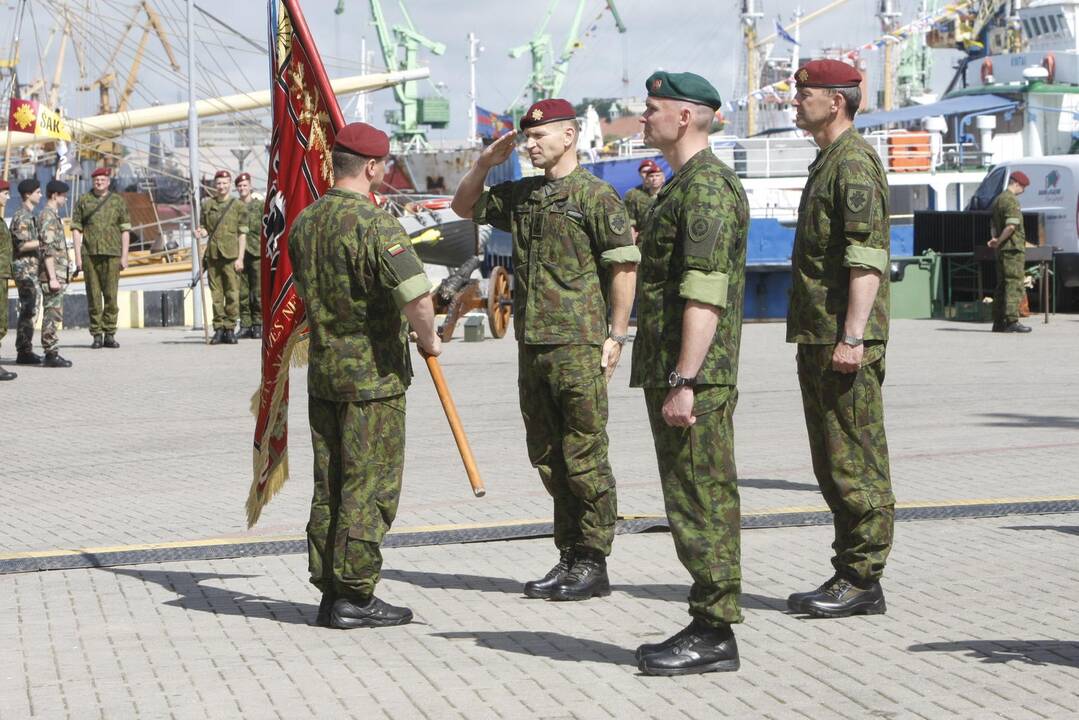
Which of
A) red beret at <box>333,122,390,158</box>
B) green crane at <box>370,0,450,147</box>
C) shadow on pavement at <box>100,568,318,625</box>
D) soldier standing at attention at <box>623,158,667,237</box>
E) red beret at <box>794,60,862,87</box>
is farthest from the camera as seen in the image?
green crane at <box>370,0,450,147</box>

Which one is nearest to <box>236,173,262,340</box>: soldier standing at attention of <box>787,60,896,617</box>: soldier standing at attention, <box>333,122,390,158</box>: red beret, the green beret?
<box>333,122,390,158</box>: red beret

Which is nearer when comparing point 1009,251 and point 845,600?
point 845,600

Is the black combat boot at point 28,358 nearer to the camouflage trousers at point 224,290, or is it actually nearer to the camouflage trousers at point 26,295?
the camouflage trousers at point 26,295

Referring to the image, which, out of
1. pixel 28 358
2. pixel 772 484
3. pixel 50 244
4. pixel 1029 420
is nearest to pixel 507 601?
pixel 772 484

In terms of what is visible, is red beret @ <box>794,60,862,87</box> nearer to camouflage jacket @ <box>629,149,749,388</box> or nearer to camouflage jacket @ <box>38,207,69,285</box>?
camouflage jacket @ <box>629,149,749,388</box>

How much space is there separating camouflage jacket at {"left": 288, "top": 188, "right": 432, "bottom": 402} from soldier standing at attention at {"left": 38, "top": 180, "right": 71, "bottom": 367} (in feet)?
36.3

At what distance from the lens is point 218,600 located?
6352 mm

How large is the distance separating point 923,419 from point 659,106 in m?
7.14

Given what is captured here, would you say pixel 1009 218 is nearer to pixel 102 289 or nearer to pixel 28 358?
pixel 102 289

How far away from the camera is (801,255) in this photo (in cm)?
598

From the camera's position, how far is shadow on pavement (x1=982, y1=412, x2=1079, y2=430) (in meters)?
11.2

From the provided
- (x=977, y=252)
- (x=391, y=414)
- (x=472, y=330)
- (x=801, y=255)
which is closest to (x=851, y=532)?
(x=801, y=255)

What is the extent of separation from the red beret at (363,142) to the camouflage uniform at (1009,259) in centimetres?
1500

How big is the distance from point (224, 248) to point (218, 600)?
13241 mm
